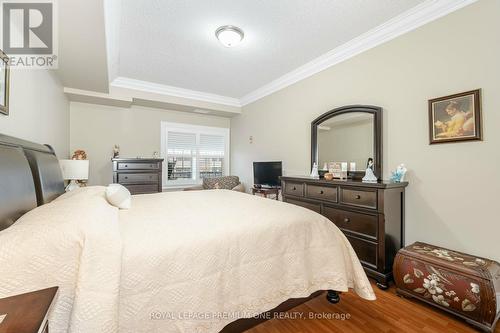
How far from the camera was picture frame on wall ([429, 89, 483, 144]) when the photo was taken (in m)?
1.90

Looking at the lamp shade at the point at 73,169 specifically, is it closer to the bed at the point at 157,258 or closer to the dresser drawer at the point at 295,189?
the bed at the point at 157,258

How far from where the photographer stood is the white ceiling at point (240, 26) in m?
2.18

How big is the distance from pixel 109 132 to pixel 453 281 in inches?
207

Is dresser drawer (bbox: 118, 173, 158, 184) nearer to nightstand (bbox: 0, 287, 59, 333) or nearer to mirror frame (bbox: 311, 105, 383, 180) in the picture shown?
mirror frame (bbox: 311, 105, 383, 180)

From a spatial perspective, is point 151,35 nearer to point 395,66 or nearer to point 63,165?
point 63,165

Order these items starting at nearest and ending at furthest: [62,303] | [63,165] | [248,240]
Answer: [62,303], [248,240], [63,165]

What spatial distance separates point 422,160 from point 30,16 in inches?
149

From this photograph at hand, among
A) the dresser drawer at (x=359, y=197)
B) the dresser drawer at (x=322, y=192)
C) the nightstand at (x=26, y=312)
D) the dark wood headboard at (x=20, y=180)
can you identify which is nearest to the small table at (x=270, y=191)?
the dresser drawer at (x=322, y=192)

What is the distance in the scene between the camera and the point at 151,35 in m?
2.63

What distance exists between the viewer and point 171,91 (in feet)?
14.3

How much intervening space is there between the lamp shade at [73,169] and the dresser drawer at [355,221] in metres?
3.18

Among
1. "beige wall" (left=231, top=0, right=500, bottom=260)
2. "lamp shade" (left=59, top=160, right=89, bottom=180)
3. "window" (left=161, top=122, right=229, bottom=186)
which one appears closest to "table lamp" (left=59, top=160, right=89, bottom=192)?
"lamp shade" (left=59, top=160, right=89, bottom=180)

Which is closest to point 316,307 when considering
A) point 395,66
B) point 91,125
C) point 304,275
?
point 304,275

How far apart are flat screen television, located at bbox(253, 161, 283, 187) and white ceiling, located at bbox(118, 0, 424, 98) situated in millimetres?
1589
